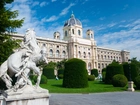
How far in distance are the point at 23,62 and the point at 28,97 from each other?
0.91 m

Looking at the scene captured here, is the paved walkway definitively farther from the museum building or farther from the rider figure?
the museum building

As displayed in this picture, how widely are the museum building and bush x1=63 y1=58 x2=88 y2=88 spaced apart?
114 ft

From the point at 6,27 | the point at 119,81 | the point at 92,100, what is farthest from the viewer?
the point at 119,81

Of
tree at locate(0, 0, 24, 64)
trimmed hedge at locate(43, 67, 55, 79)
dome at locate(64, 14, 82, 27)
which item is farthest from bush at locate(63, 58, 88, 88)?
dome at locate(64, 14, 82, 27)

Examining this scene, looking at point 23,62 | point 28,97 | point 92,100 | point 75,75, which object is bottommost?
point 92,100

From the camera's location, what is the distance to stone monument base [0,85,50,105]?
394cm

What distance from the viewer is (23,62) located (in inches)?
173

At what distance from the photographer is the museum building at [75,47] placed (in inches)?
2041

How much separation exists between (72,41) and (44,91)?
164ft

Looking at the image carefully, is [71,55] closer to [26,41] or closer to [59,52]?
[59,52]

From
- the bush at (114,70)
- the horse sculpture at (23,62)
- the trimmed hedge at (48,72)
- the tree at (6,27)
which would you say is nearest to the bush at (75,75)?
the bush at (114,70)

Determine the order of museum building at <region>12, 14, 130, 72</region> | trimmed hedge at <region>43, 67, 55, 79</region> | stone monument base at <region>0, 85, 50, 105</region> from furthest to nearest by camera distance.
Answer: museum building at <region>12, 14, 130, 72</region> → trimmed hedge at <region>43, 67, 55, 79</region> → stone monument base at <region>0, 85, 50, 105</region>

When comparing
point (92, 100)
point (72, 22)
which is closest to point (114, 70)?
point (92, 100)

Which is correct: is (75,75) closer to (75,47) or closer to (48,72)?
(48,72)
